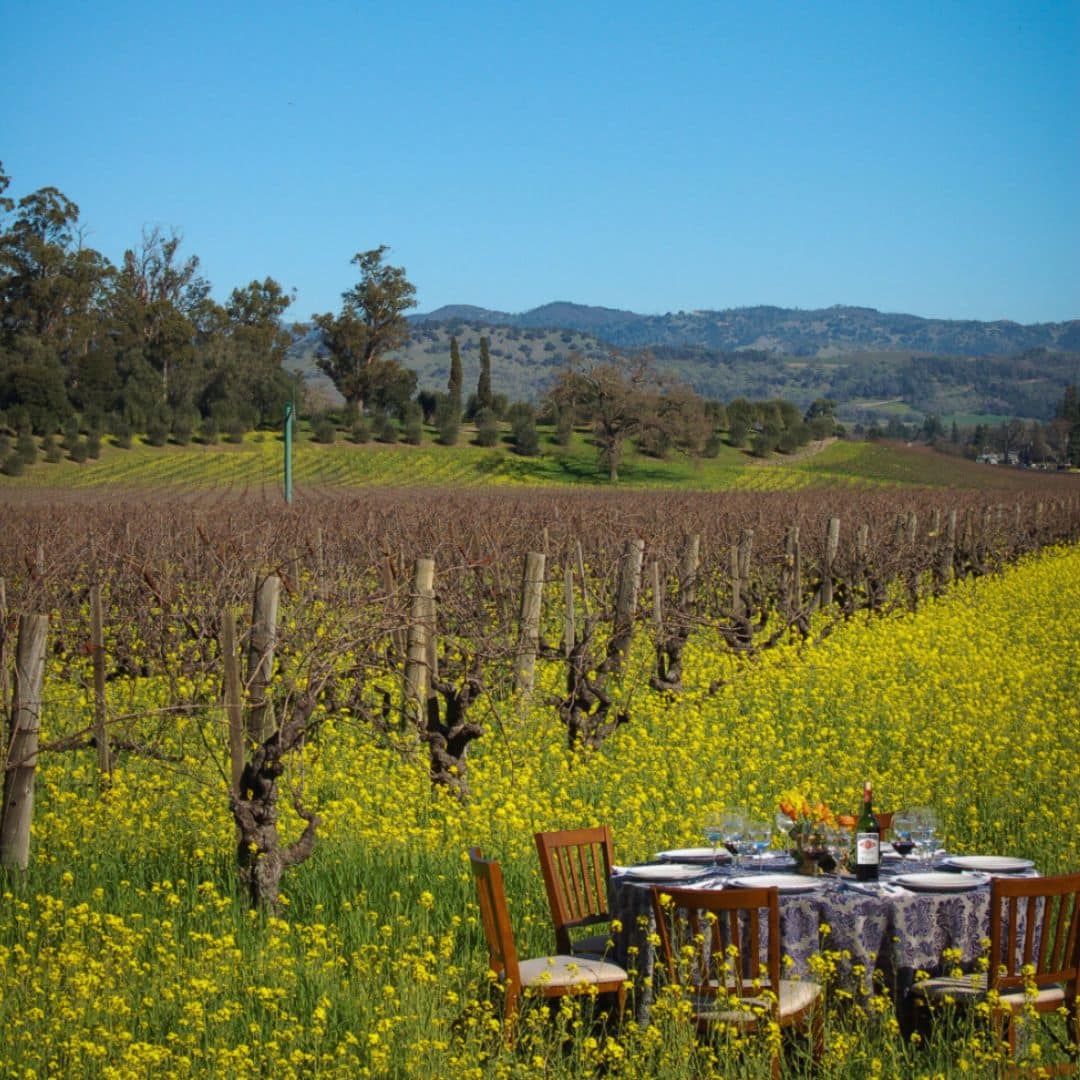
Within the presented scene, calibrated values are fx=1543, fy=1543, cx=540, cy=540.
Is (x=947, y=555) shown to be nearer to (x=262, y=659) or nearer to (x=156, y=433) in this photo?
(x=262, y=659)

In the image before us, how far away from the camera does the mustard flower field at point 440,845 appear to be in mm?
5617

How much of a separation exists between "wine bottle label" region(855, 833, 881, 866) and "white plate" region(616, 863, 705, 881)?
2.13 ft

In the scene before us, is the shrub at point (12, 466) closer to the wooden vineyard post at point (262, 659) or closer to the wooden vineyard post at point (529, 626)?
the wooden vineyard post at point (529, 626)

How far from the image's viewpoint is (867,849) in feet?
20.2

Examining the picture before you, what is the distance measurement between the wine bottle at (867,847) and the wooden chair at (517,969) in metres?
1.04

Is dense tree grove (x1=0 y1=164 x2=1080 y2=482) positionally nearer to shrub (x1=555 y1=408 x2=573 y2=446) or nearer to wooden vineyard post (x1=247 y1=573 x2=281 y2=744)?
shrub (x1=555 y1=408 x2=573 y2=446)

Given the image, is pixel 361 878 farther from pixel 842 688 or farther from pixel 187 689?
pixel 842 688

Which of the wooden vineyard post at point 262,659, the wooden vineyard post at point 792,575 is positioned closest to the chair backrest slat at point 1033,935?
the wooden vineyard post at point 262,659

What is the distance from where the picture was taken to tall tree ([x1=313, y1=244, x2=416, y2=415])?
299 ft

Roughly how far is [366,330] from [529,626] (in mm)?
80559

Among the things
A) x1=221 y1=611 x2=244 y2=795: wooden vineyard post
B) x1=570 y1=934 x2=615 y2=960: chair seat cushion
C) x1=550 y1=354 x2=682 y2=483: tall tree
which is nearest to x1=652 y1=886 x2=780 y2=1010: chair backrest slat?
x1=570 y1=934 x2=615 y2=960: chair seat cushion

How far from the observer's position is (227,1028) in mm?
6000

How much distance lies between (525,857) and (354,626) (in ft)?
8.97

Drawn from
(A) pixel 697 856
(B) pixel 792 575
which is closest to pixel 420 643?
(A) pixel 697 856
